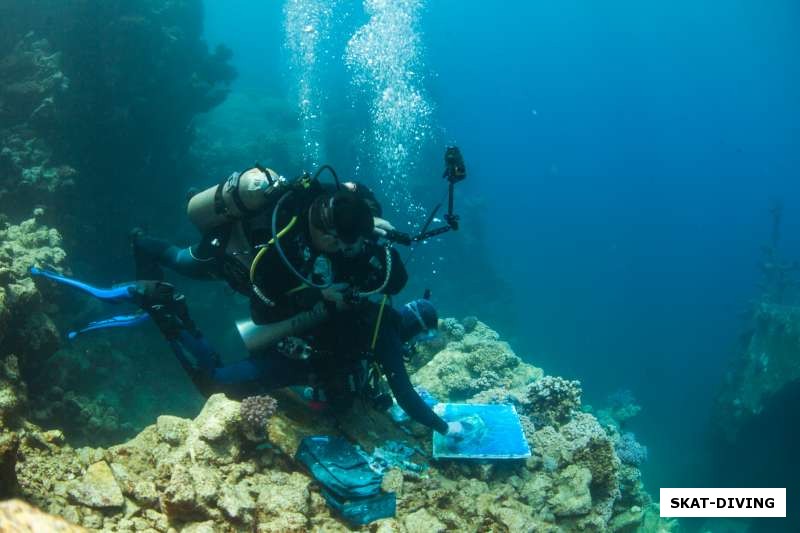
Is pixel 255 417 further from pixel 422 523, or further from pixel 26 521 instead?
pixel 26 521

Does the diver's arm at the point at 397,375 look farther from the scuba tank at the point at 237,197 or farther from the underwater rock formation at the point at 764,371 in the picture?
A: the underwater rock formation at the point at 764,371

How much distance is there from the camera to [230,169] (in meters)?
18.2

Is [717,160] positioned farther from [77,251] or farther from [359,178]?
[77,251]

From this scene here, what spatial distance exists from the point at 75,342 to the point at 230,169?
10461mm

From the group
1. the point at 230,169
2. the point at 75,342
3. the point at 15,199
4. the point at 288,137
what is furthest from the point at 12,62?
the point at 288,137

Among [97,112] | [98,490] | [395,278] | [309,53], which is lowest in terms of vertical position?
[98,490]

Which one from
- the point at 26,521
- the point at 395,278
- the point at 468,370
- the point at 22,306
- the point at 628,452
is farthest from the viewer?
the point at 468,370

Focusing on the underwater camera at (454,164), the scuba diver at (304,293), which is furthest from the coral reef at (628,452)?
the underwater camera at (454,164)

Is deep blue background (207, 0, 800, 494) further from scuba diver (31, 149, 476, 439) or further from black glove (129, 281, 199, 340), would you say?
black glove (129, 281, 199, 340)

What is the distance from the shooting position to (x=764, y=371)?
16.0 meters

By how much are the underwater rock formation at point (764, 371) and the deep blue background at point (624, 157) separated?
889 centimetres

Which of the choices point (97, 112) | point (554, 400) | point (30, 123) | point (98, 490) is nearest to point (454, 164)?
point (554, 400)

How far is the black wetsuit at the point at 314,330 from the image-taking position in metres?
3.82

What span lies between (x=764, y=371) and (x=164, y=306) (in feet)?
62.0
